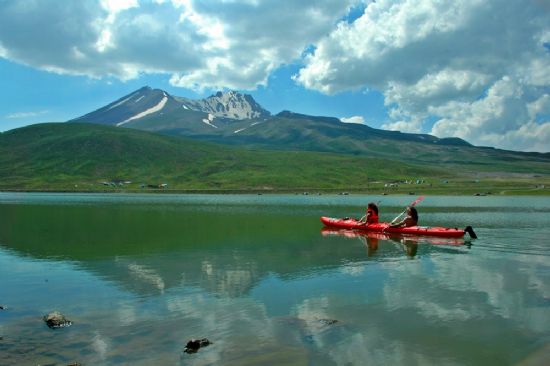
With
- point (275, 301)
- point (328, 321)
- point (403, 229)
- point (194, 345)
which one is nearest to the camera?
point (194, 345)

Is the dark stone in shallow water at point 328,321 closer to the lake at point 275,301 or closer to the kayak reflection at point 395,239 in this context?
the lake at point 275,301

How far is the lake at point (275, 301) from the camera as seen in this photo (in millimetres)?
17609

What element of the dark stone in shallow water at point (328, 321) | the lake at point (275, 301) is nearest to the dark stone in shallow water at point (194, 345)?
the lake at point (275, 301)

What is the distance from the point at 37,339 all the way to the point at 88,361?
3.71 m

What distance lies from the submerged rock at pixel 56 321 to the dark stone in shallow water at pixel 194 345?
21.1 ft

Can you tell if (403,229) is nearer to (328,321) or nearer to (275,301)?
(275,301)

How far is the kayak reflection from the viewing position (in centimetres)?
4631

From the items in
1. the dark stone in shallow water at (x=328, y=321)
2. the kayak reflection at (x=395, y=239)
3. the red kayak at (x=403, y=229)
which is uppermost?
the red kayak at (x=403, y=229)

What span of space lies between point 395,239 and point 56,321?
132 feet

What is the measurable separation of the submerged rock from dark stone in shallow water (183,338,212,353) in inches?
254

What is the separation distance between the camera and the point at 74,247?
44344mm

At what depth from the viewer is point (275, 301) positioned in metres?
24.7

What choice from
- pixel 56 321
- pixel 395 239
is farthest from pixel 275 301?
pixel 395 239

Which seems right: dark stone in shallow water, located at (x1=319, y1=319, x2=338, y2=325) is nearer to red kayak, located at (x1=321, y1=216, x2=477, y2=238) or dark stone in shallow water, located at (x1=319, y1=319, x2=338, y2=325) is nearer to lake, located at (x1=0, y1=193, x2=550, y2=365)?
lake, located at (x1=0, y1=193, x2=550, y2=365)
